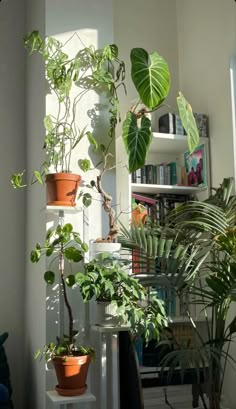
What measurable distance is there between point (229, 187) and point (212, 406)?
48.3 inches

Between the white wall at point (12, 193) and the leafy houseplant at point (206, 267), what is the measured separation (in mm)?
1098

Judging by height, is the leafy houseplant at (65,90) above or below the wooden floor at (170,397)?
above

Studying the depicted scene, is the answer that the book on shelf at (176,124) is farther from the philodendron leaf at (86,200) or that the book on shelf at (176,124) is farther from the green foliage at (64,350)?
the green foliage at (64,350)

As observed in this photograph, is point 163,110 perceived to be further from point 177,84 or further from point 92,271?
point 92,271

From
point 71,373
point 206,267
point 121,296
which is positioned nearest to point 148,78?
point 206,267

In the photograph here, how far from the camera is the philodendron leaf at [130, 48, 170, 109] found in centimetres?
303

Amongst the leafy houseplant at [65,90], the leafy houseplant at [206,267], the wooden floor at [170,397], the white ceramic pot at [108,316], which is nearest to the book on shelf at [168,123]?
the leafy houseplant at [65,90]

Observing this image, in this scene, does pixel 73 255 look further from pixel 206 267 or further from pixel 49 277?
pixel 206 267

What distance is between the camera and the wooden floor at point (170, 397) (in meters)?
3.40

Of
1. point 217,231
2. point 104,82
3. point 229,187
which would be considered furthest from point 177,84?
point 217,231

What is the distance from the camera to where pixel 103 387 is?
9.33 feet

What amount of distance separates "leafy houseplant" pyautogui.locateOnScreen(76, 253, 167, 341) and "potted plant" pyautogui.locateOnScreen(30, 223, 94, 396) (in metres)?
0.12

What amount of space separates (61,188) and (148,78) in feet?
2.71

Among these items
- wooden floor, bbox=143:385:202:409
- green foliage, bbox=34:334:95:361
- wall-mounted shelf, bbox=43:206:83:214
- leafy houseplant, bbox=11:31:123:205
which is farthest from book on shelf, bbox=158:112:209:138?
wooden floor, bbox=143:385:202:409
